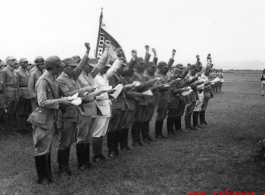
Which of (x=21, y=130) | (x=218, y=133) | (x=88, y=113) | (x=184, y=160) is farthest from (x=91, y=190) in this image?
(x=218, y=133)

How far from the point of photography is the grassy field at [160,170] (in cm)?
556

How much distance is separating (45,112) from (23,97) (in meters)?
5.40

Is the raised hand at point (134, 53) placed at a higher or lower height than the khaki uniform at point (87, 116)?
higher

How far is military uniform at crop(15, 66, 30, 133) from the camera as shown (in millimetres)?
10414

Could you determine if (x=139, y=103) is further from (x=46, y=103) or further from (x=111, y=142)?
(x=46, y=103)

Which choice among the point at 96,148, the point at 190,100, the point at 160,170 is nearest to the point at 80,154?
the point at 96,148

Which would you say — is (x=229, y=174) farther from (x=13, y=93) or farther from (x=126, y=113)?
(x=13, y=93)

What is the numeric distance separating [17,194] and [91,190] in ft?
4.07

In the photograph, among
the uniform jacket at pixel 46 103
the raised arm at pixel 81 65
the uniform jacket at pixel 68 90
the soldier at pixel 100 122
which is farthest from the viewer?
the soldier at pixel 100 122

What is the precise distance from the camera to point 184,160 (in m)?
7.45

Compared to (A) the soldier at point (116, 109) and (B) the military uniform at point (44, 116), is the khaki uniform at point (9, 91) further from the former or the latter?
(B) the military uniform at point (44, 116)

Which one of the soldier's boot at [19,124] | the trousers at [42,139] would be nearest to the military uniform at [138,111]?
the trousers at [42,139]

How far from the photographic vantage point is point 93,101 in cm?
659

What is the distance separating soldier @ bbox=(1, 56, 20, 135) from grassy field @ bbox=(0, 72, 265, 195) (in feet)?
2.61
